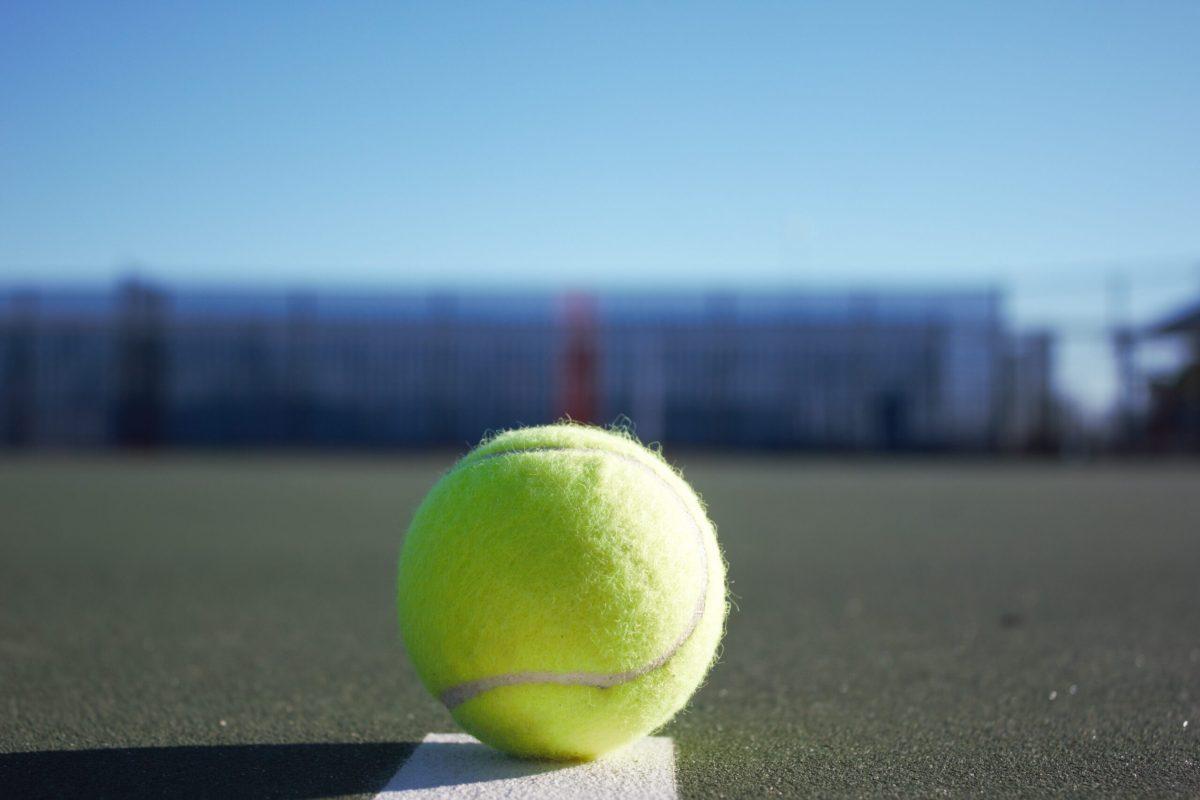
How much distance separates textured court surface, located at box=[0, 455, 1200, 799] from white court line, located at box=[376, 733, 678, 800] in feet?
0.12

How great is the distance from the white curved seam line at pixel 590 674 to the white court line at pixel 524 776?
103 millimetres

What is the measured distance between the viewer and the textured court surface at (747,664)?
5.42 feet

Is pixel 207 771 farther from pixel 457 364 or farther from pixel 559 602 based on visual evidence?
pixel 457 364

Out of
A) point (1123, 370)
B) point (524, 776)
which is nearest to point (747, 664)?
point (524, 776)

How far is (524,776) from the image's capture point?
5.20 ft

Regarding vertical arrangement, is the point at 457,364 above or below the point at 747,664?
above

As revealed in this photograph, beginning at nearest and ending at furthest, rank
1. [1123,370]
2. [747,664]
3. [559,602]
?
[559,602] → [747,664] → [1123,370]

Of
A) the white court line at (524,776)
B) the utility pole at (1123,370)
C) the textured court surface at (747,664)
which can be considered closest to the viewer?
the white court line at (524,776)

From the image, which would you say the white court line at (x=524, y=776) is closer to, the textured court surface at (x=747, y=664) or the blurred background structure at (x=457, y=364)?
the textured court surface at (x=747, y=664)

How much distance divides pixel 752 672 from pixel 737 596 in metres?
1.06

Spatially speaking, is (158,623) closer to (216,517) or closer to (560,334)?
(216,517)

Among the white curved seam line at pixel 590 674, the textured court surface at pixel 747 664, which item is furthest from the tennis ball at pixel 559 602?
the textured court surface at pixel 747 664

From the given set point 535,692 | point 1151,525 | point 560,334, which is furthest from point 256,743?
point 560,334

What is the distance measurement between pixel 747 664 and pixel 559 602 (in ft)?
3.42
